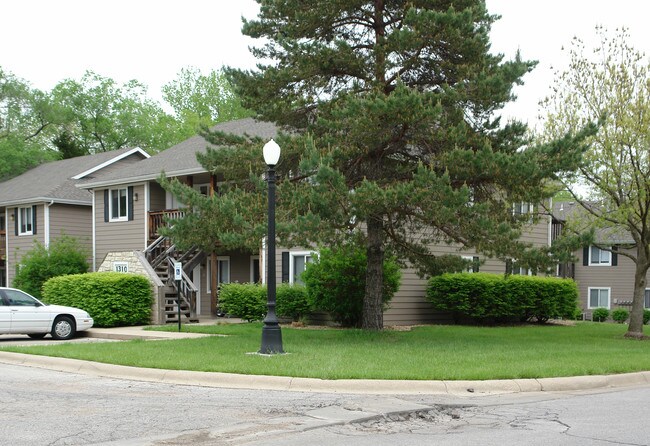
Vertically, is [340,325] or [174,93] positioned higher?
[174,93]

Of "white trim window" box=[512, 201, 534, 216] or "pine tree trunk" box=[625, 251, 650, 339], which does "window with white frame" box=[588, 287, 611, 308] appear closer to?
"white trim window" box=[512, 201, 534, 216]

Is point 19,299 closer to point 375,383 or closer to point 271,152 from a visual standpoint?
point 271,152

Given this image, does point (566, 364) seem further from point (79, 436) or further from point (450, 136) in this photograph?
point (79, 436)

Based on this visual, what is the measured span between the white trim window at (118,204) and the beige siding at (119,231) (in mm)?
284

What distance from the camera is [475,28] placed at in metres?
17.5

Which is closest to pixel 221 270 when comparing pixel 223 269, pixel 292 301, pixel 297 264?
pixel 223 269

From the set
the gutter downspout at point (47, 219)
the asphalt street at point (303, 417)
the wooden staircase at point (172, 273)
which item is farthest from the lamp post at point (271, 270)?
the gutter downspout at point (47, 219)

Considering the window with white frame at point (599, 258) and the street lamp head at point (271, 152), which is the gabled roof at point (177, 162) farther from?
the window with white frame at point (599, 258)

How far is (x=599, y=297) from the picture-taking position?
145 ft

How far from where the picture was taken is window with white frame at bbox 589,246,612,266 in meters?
43.9

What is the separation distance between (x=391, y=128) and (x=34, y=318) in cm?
1076

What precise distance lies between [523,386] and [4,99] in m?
48.1

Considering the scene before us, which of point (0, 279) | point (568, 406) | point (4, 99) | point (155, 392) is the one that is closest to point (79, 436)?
point (155, 392)

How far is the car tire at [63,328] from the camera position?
66.9 ft
